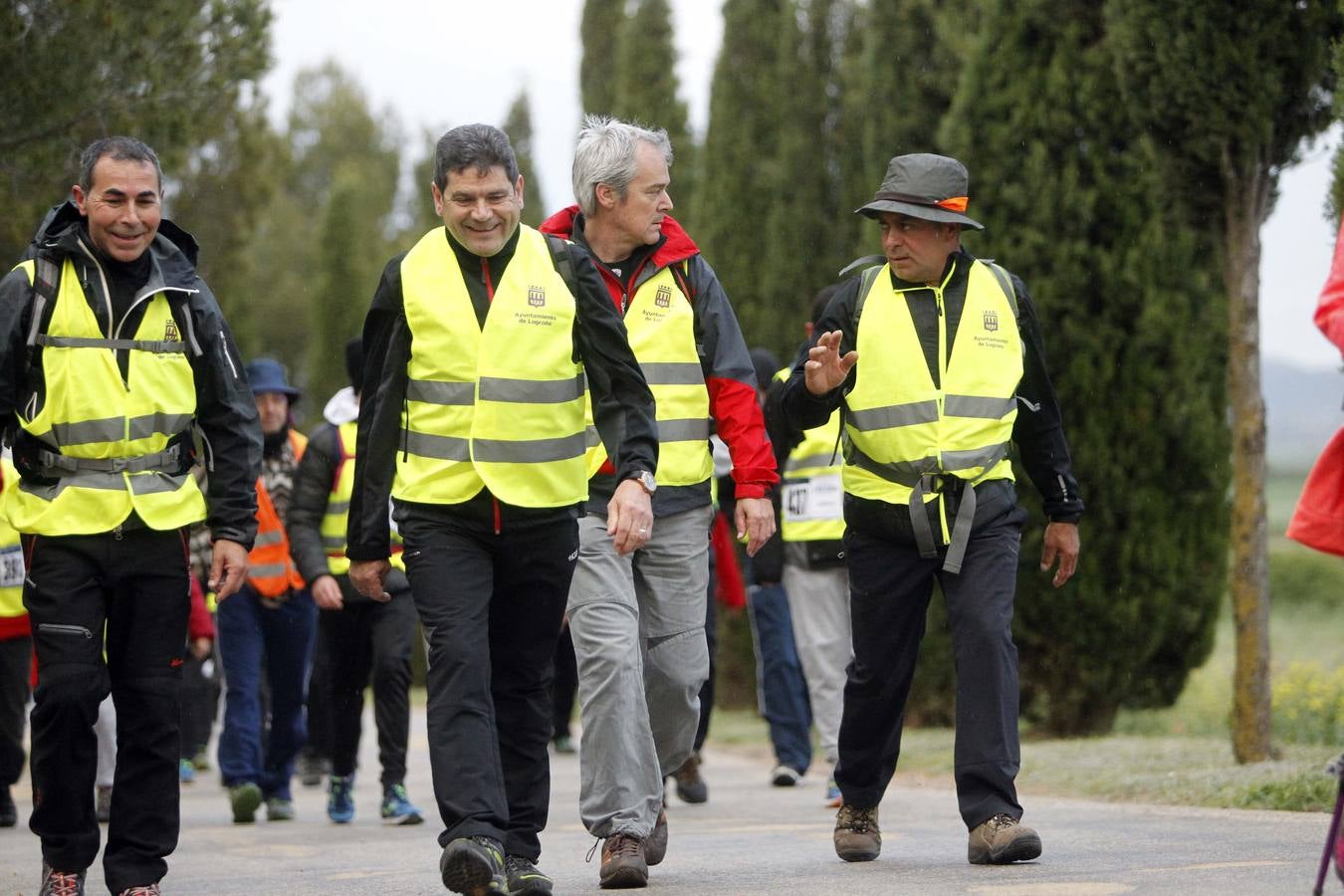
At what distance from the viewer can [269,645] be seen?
34.8 feet

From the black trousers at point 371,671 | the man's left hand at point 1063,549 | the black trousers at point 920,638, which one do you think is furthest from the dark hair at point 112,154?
the black trousers at point 371,671

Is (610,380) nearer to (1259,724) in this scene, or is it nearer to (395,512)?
(395,512)

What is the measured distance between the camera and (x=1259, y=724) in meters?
9.71

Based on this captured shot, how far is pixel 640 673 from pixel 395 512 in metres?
0.96

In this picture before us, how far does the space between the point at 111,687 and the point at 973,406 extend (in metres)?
2.83

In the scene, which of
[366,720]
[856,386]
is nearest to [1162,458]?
[856,386]

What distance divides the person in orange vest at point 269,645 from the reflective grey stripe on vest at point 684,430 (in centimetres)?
384

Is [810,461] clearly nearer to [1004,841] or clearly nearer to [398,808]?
[398,808]

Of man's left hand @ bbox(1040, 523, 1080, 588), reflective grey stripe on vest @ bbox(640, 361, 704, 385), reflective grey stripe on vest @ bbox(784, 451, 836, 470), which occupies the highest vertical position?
reflective grey stripe on vest @ bbox(640, 361, 704, 385)

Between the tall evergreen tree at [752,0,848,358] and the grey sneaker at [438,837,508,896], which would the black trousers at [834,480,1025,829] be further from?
the tall evergreen tree at [752,0,848,358]

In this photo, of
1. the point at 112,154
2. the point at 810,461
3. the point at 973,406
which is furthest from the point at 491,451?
the point at 810,461

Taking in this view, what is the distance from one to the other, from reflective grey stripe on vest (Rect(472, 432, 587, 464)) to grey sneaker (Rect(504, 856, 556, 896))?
44.1 inches

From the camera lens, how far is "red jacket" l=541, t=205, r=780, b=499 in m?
6.75

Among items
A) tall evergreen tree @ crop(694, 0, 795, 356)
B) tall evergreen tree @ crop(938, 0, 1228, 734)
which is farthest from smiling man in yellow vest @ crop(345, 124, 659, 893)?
tall evergreen tree @ crop(694, 0, 795, 356)
